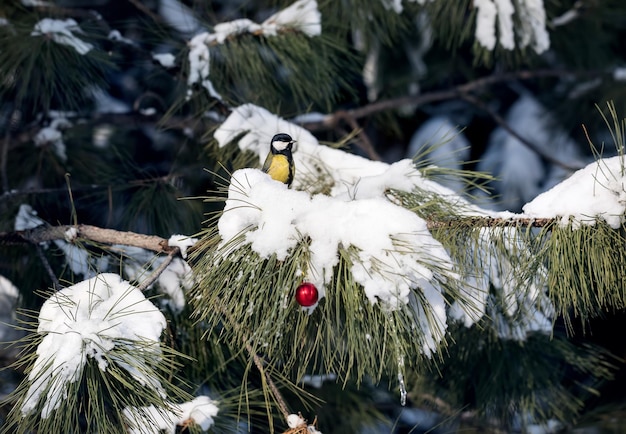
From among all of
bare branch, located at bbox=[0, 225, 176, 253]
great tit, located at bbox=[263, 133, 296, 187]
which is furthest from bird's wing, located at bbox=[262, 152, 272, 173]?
bare branch, located at bbox=[0, 225, 176, 253]

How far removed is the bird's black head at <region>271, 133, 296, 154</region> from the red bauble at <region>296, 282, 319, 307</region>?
716 mm

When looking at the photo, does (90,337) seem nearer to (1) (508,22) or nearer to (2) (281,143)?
(2) (281,143)

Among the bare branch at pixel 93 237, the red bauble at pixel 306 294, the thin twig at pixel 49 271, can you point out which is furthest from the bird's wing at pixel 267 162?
the red bauble at pixel 306 294

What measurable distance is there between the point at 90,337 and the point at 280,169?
0.86 metres

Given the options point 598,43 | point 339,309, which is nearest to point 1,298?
point 339,309

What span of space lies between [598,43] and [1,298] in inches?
116

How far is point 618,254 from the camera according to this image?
50.8 inches

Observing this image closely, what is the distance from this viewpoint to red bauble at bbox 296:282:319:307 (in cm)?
123

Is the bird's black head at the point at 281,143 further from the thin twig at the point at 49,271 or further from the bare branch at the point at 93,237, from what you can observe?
the thin twig at the point at 49,271

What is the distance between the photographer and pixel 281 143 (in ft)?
6.32

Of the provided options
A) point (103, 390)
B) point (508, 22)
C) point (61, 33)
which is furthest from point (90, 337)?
point (508, 22)

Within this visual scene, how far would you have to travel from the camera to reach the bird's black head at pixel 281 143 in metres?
1.90

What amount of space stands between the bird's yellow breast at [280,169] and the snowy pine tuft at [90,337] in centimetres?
69

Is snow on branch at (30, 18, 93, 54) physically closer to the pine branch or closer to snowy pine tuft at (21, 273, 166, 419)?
the pine branch
